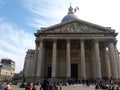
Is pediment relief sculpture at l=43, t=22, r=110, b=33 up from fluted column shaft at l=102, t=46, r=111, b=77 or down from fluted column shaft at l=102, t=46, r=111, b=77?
up

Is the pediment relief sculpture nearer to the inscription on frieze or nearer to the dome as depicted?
the inscription on frieze

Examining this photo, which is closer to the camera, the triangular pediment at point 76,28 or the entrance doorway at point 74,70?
the triangular pediment at point 76,28

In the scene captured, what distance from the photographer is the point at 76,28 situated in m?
34.8

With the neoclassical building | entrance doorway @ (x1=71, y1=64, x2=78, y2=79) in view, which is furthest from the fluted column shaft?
entrance doorway @ (x1=71, y1=64, x2=78, y2=79)

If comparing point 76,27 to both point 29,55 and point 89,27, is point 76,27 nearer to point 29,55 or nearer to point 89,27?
point 89,27

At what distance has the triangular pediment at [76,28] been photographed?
34.4m

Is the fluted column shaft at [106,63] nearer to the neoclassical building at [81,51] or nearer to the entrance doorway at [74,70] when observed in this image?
the neoclassical building at [81,51]

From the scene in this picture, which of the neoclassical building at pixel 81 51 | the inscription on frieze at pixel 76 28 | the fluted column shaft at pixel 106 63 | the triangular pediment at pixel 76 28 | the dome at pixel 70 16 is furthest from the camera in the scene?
the dome at pixel 70 16

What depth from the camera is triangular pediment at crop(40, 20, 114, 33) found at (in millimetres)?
34375

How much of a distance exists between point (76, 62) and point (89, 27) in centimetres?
813

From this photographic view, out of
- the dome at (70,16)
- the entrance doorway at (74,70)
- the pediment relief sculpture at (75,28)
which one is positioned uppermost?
the dome at (70,16)

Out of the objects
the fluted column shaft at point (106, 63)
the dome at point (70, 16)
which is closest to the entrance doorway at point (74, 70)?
the fluted column shaft at point (106, 63)

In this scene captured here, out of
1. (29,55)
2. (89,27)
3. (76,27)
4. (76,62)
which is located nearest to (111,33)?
(89,27)

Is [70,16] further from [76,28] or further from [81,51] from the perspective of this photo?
[81,51]
